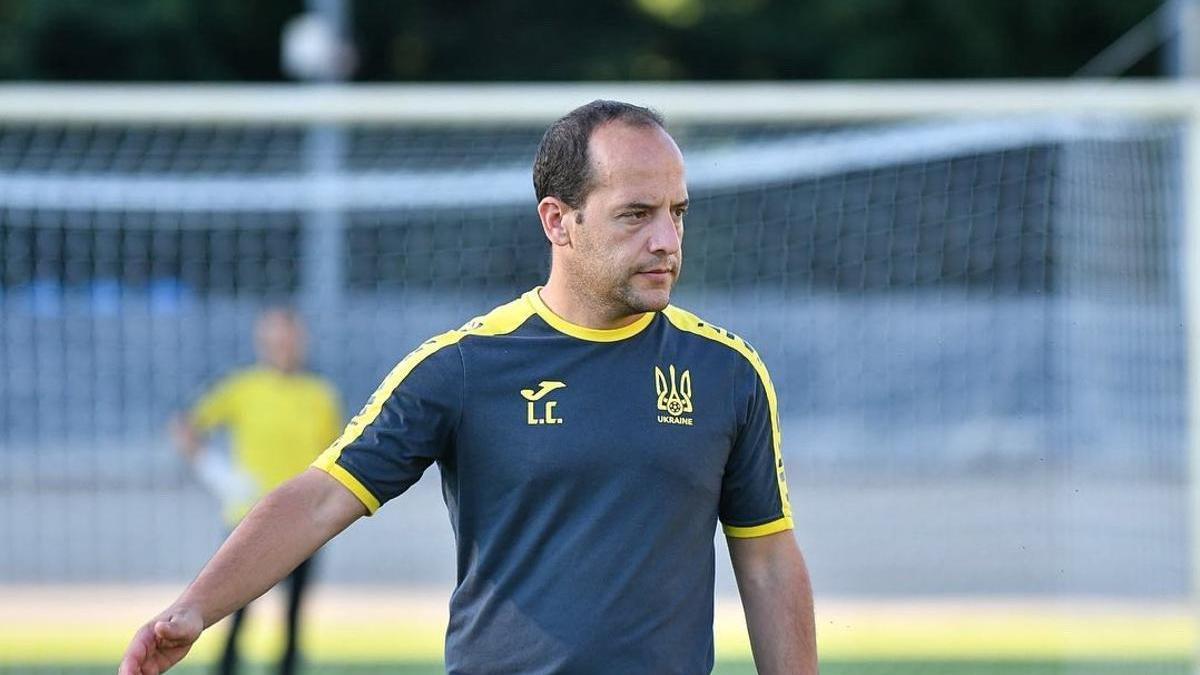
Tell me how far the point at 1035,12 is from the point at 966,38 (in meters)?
1.04

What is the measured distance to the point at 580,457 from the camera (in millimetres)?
3334

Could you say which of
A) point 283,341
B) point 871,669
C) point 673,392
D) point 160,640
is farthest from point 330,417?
point 160,640

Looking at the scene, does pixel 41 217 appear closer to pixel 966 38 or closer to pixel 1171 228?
pixel 1171 228

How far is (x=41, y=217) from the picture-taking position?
11.2 m

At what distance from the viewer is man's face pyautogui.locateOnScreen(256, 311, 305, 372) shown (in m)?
8.61

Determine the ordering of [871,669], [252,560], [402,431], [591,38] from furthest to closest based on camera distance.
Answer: [591,38] → [871,669] → [402,431] → [252,560]

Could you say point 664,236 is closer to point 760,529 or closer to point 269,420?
point 760,529

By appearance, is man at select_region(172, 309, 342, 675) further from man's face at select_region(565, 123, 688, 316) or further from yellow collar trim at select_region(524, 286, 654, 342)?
man's face at select_region(565, 123, 688, 316)

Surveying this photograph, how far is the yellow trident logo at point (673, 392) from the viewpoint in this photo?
339cm

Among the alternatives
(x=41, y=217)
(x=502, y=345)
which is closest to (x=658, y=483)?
(x=502, y=345)

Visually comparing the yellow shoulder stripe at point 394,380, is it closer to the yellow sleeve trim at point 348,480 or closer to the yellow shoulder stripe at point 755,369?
the yellow sleeve trim at point 348,480

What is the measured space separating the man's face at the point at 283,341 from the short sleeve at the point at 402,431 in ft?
17.4

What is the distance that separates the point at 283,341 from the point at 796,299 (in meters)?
7.04

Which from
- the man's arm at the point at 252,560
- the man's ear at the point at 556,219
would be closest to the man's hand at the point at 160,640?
the man's arm at the point at 252,560
